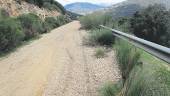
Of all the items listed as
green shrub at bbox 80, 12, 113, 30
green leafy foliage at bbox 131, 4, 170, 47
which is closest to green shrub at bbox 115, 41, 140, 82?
green leafy foliage at bbox 131, 4, 170, 47

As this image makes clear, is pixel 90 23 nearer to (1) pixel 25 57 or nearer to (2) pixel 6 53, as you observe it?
(2) pixel 6 53

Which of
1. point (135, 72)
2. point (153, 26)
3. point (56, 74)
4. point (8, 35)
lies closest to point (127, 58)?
point (56, 74)

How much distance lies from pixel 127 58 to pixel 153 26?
69.8ft

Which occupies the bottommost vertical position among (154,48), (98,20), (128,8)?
(128,8)

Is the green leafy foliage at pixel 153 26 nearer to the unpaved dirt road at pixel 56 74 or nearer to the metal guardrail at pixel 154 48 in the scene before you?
the unpaved dirt road at pixel 56 74

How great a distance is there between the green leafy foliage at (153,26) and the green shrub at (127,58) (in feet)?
59.7

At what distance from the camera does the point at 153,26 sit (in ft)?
106

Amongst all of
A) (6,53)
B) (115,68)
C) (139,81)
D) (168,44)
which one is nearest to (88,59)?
(115,68)

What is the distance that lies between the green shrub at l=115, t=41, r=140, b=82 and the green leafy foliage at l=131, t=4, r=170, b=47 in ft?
59.7

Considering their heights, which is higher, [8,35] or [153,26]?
[8,35]

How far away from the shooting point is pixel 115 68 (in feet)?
45.3

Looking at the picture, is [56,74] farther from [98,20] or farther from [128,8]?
[128,8]

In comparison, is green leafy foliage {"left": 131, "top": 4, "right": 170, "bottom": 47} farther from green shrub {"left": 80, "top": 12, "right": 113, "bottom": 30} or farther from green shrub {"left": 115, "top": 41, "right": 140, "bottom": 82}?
green shrub {"left": 115, "top": 41, "right": 140, "bottom": 82}

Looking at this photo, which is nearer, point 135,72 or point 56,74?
point 135,72
